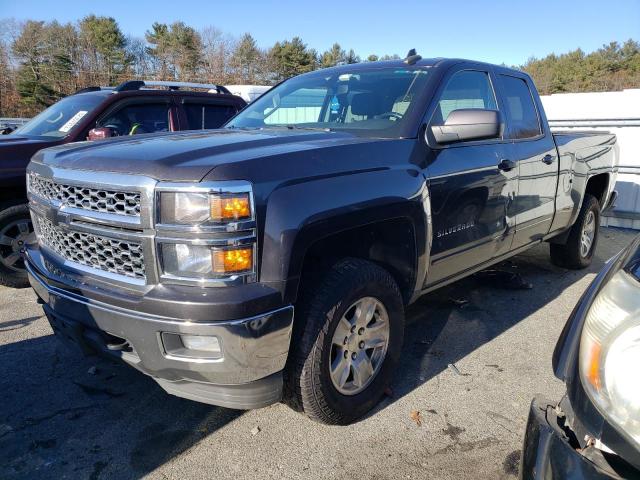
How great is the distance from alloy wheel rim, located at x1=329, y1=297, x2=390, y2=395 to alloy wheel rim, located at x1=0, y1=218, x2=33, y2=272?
3.76m

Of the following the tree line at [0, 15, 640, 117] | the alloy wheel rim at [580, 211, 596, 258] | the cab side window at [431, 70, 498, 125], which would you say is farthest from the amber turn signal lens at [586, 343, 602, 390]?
the tree line at [0, 15, 640, 117]

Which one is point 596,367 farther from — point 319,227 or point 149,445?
point 149,445

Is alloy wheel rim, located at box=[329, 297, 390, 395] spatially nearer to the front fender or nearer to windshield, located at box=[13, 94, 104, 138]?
the front fender

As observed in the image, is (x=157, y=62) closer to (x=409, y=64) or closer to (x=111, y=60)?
(x=111, y=60)

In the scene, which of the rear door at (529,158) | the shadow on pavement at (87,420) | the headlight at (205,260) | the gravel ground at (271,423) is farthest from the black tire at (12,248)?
the rear door at (529,158)

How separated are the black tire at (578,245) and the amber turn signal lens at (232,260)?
437 centimetres

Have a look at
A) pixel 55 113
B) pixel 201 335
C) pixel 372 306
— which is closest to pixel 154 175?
pixel 201 335

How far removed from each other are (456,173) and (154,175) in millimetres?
1870

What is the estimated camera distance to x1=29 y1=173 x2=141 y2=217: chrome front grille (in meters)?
2.12

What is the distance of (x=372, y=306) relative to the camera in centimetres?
269

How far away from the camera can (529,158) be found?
155 inches

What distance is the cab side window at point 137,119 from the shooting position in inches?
221

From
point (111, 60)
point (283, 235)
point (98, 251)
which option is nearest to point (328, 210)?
point (283, 235)

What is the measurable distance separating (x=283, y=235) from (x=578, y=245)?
438 centimetres
